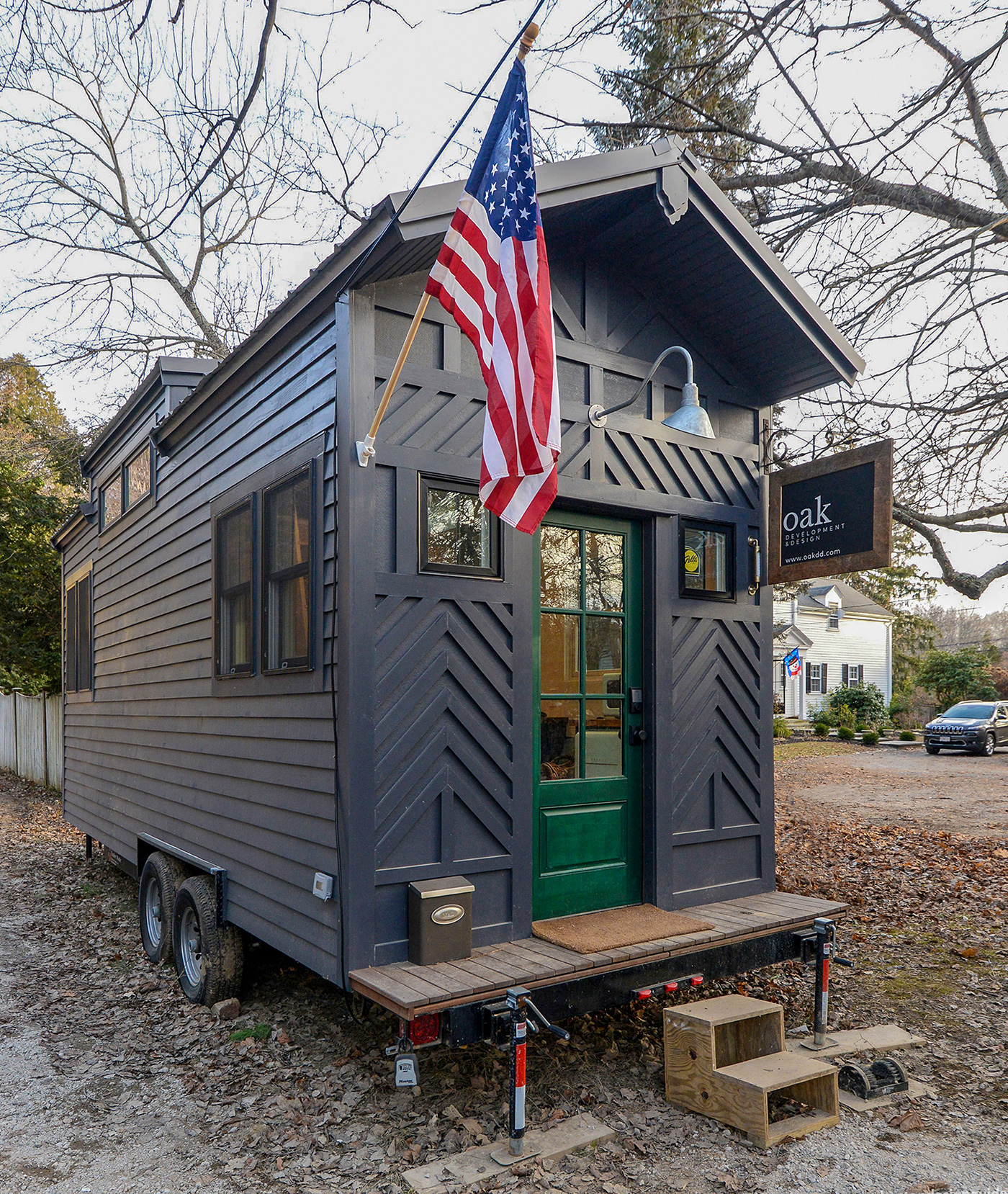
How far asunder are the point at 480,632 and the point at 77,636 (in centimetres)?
733

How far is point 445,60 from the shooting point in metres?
6.95

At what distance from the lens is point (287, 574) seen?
4672 millimetres

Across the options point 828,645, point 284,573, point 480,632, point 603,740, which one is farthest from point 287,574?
point 828,645

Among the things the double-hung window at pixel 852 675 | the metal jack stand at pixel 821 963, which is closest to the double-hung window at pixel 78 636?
the metal jack stand at pixel 821 963

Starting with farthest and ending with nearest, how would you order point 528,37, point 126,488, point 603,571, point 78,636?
point 78,636 → point 126,488 → point 603,571 → point 528,37

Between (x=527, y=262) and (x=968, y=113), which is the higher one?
(x=968, y=113)

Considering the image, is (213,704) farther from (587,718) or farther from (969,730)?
(969,730)

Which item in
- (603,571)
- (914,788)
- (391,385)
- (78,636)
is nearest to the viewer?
(391,385)

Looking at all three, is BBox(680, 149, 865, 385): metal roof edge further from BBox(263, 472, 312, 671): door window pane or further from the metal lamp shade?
BBox(263, 472, 312, 671): door window pane

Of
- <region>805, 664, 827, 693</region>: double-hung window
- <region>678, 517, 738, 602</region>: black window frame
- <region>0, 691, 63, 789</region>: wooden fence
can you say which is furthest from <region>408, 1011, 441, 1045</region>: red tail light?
<region>805, 664, 827, 693</region>: double-hung window

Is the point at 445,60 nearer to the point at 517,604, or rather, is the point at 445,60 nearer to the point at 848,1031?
the point at 517,604

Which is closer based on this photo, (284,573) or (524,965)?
(524,965)

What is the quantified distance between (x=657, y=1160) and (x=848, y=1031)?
181 cm

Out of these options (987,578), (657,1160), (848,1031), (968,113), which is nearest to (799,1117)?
(657,1160)
